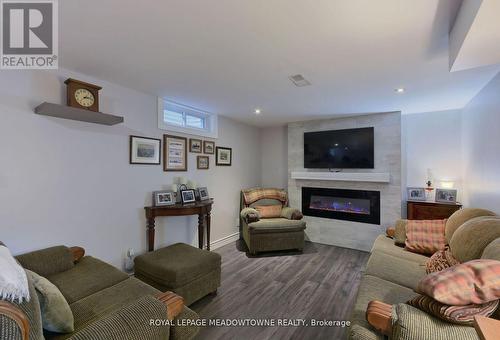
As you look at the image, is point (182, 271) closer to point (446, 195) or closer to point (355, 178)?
point (355, 178)

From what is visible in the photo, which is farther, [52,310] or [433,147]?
[433,147]

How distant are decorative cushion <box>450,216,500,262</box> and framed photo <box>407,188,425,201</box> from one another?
2131mm

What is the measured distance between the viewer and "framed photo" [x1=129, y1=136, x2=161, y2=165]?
277 cm

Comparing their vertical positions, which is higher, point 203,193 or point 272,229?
point 203,193

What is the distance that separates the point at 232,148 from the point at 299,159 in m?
1.38

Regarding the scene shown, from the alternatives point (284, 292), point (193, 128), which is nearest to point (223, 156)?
point (193, 128)

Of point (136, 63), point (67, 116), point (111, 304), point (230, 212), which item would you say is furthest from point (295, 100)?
point (111, 304)

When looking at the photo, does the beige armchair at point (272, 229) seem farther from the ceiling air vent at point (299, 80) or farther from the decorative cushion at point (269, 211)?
the ceiling air vent at point (299, 80)

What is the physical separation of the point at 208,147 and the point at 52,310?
2.90m

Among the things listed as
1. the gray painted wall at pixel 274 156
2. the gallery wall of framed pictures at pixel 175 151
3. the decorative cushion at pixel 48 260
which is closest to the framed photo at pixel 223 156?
the gallery wall of framed pictures at pixel 175 151

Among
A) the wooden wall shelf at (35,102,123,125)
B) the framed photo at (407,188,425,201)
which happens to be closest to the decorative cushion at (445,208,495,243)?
the framed photo at (407,188,425,201)

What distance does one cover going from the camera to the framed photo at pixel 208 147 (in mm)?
3771

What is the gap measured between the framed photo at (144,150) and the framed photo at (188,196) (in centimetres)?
54

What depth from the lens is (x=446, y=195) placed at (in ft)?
11.6
